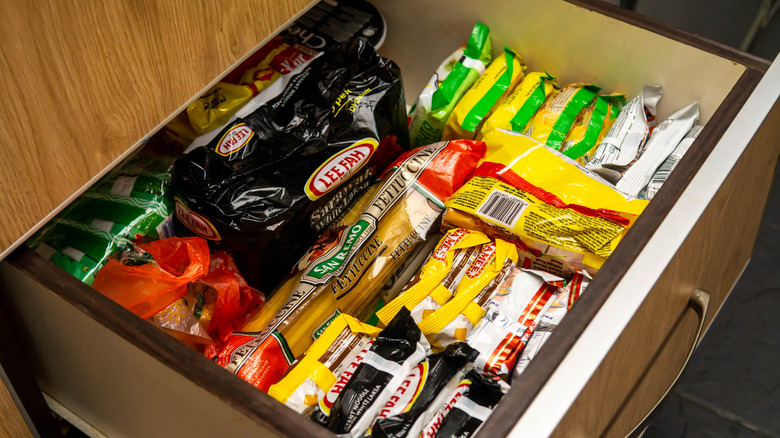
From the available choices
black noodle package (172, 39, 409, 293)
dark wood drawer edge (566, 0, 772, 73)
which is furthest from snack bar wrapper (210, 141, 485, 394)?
dark wood drawer edge (566, 0, 772, 73)

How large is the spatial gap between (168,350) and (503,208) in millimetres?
439

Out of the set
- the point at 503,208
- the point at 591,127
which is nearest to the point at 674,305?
the point at 503,208

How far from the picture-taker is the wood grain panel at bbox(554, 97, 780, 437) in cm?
63

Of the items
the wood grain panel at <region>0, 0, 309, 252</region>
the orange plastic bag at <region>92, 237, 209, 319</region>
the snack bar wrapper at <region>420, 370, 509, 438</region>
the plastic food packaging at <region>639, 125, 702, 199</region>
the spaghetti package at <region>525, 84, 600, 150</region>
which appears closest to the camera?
the wood grain panel at <region>0, 0, 309, 252</region>

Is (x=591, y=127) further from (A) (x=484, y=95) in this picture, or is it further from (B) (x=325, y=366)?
(B) (x=325, y=366)

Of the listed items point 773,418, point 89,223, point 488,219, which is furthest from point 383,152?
point 773,418

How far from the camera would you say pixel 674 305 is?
74 centimetres

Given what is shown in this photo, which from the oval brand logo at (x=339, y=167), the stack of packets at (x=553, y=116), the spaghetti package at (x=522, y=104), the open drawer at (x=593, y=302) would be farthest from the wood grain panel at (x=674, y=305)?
the oval brand logo at (x=339, y=167)

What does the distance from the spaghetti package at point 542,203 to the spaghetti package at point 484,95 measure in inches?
3.0

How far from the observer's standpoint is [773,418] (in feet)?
4.27

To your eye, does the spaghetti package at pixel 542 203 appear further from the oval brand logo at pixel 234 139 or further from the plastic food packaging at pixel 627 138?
the oval brand logo at pixel 234 139

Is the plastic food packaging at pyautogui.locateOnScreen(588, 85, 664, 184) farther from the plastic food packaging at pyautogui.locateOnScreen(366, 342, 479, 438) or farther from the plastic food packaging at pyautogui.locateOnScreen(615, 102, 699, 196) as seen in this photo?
the plastic food packaging at pyautogui.locateOnScreen(366, 342, 479, 438)

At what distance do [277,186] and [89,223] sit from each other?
25cm

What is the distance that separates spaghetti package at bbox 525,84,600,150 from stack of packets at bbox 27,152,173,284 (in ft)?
1.73
